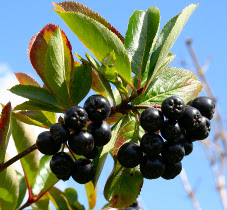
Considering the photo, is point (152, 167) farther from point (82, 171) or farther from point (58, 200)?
point (58, 200)

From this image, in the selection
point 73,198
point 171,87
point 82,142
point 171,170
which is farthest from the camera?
point 73,198

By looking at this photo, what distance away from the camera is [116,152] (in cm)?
188

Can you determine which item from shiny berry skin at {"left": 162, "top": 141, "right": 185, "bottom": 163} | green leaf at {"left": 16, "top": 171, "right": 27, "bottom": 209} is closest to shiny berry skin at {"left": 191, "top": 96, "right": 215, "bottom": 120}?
shiny berry skin at {"left": 162, "top": 141, "right": 185, "bottom": 163}

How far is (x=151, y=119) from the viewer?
1734mm

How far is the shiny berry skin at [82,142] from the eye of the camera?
5.40ft

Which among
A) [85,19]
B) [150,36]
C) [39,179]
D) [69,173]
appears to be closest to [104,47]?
[85,19]

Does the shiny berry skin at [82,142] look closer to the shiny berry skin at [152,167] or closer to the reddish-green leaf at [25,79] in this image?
the shiny berry skin at [152,167]

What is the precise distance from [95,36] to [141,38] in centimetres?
34

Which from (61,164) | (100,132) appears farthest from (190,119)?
(61,164)

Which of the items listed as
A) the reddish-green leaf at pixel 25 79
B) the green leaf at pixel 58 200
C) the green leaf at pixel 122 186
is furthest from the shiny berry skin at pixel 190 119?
the green leaf at pixel 58 200

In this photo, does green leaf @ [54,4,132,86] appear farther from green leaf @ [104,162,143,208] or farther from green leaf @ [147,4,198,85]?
green leaf @ [104,162,143,208]

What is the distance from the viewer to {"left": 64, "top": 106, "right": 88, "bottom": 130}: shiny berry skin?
1650 mm

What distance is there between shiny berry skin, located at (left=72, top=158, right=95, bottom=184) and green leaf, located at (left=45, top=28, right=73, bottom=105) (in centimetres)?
32

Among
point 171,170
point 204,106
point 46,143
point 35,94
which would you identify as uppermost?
point 35,94
